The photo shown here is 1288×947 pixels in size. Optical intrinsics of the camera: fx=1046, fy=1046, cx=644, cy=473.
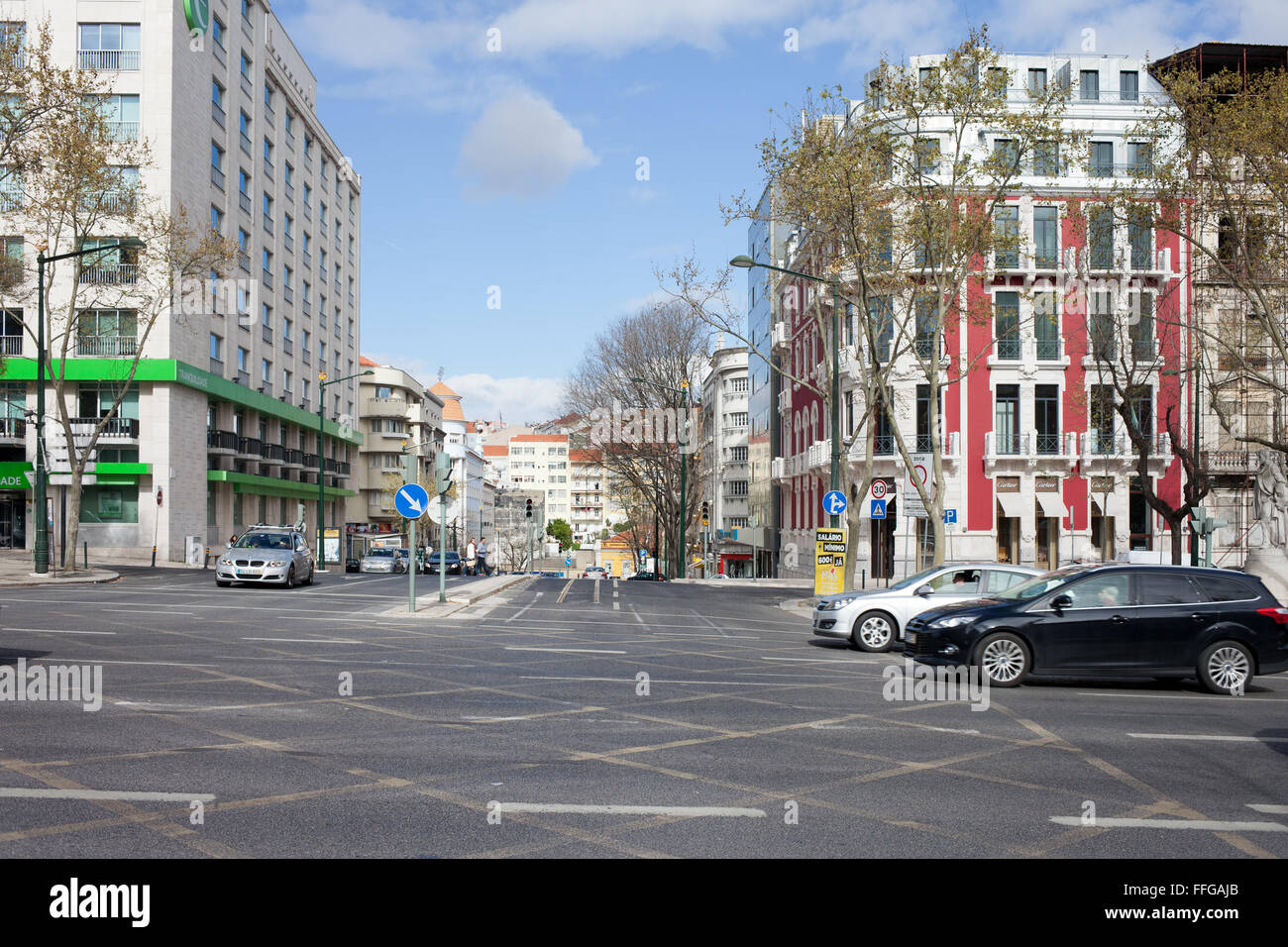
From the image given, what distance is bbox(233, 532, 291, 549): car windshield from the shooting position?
2759cm

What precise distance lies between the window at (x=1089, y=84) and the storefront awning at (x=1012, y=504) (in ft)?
59.3

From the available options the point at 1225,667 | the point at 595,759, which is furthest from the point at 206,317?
the point at 595,759

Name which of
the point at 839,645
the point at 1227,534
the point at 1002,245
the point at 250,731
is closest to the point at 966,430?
the point at 1227,534

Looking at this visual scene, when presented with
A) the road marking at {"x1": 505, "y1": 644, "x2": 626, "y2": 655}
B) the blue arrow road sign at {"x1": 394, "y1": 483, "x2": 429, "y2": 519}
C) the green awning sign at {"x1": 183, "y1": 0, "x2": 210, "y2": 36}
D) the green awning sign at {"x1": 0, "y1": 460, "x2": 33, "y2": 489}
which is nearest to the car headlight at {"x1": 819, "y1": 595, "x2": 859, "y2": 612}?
the road marking at {"x1": 505, "y1": 644, "x2": 626, "y2": 655}

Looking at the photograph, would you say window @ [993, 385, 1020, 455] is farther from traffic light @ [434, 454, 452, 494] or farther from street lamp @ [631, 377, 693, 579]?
traffic light @ [434, 454, 452, 494]

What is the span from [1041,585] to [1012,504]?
101 ft

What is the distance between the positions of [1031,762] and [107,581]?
90.0 ft

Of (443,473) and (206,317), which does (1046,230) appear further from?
(206,317)

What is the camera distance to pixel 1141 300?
42250 mm

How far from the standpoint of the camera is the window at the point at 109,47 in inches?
1756

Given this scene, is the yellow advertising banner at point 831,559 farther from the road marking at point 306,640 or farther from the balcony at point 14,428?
the balcony at point 14,428

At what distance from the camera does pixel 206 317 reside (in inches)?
1956

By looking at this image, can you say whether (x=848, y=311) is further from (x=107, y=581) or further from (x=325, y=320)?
(x=325, y=320)

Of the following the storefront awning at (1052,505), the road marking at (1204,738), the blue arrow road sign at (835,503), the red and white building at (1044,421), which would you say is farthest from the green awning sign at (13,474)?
the road marking at (1204,738)
